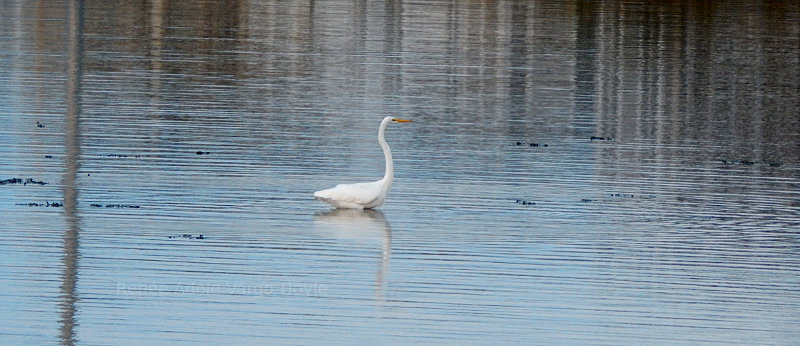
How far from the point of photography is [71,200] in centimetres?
1625

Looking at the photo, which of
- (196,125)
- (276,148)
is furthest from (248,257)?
(196,125)

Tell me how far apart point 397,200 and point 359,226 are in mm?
1664

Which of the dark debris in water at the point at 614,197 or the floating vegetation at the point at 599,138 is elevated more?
the floating vegetation at the point at 599,138

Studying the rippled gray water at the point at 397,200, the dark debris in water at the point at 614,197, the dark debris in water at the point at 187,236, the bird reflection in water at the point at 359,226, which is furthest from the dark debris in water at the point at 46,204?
the dark debris in water at the point at 614,197

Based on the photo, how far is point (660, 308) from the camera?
12352 mm

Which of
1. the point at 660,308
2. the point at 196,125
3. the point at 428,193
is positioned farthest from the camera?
the point at 196,125

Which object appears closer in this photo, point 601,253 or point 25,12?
point 601,253

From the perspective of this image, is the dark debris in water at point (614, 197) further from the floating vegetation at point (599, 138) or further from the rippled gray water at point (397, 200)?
the floating vegetation at point (599, 138)

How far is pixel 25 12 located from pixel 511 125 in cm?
3152

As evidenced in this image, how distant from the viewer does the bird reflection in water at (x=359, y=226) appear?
14773mm

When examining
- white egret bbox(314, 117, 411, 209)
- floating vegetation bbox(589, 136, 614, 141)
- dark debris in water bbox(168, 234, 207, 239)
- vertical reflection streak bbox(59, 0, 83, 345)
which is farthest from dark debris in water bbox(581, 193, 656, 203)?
vertical reflection streak bbox(59, 0, 83, 345)

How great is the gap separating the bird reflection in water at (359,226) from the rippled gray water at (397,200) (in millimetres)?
51

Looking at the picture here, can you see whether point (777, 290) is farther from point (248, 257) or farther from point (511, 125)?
point (511, 125)

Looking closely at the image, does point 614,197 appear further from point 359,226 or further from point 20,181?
point 20,181
